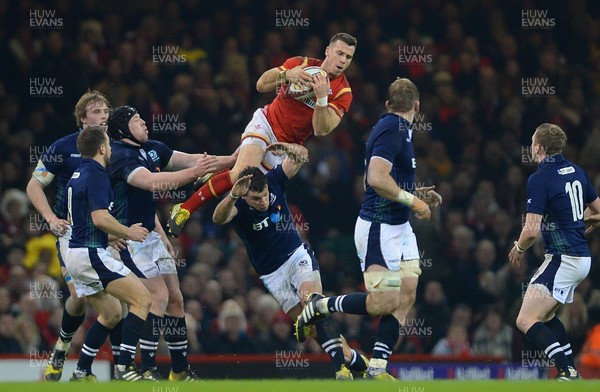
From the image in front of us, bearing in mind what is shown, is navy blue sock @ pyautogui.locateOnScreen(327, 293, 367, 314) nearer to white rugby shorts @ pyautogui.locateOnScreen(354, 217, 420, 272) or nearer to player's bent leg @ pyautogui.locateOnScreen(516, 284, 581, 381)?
white rugby shorts @ pyautogui.locateOnScreen(354, 217, 420, 272)

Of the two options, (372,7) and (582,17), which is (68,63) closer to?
(372,7)

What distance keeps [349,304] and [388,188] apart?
100 centimetres

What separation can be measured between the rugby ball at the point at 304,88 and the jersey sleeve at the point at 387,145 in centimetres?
93

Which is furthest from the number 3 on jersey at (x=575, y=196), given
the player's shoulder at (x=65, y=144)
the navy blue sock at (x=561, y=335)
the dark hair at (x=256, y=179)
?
the player's shoulder at (x=65, y=144)

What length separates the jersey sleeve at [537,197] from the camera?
948 centimetres

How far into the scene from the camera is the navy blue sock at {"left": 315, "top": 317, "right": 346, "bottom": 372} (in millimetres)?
9398

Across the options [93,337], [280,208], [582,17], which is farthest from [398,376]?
[582,17]

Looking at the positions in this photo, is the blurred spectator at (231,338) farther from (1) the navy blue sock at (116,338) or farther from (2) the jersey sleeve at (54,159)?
(2) the jersey sleeve at (54,159)

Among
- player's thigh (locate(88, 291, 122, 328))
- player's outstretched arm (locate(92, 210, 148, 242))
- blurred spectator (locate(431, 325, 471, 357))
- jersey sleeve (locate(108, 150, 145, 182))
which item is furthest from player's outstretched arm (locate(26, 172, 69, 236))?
blurred spectator (locate(431, 325, 471, 357))

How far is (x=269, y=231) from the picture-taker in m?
10.1

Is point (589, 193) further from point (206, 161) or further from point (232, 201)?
point (206, 161)

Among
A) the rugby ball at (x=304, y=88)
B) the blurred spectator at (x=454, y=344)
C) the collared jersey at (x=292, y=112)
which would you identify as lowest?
the blurred spectator at (x=454, y=344)

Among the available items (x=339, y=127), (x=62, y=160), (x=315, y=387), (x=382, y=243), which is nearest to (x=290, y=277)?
(x=382, y=243)

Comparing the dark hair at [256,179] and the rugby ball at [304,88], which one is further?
the rugby ball at [304,88]
